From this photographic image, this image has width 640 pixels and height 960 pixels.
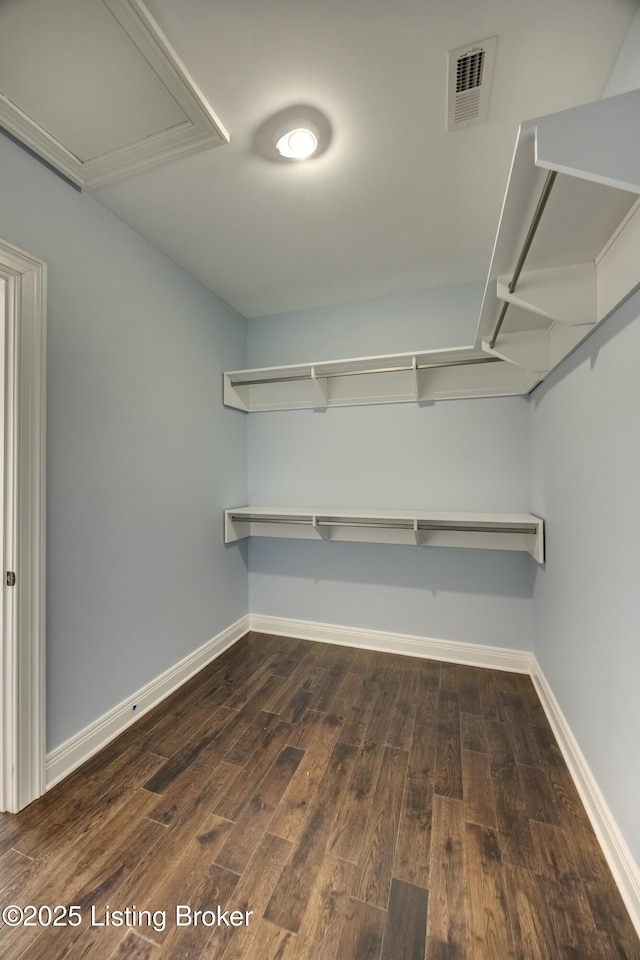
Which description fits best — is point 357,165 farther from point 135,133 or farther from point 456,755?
point 456,755

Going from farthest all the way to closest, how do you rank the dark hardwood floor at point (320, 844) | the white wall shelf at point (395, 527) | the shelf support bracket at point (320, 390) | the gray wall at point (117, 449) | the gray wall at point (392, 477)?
the shelf support bracket at point (320, 390), the gray wall at point (392, 477), the white wall shelf at point (395, 527), the gray wall at point (117, 449), the dark hardwood floor at point (320, 844)

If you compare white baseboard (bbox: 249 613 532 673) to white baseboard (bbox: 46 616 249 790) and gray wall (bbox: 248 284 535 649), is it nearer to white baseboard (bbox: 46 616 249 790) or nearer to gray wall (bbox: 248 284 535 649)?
gray wall (bbox: 248 284 535 649)

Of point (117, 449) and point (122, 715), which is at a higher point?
point (117, 449)

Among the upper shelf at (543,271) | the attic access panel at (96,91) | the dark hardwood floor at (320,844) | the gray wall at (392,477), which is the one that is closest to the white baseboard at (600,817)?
the dark hardwood floor at (320,844)

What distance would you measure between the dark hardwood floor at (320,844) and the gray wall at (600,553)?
0.29 meters

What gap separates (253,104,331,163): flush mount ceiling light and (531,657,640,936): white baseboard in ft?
9.03

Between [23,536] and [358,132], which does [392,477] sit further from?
[23,536]

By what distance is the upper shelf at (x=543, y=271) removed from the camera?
2.95ft

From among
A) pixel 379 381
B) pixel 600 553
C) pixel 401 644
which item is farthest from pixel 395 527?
pixel 600 553

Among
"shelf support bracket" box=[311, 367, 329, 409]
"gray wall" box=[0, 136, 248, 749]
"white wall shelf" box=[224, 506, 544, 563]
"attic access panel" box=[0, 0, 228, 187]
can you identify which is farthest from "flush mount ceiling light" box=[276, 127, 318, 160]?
"white wall shelf" box=[224, 506, 544, 563]

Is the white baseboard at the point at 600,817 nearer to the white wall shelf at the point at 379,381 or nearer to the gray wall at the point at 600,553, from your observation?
the gray wall at the point at 600,553

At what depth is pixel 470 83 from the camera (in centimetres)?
127

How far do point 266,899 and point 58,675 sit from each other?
1.20 meters

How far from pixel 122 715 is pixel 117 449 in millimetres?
1408
